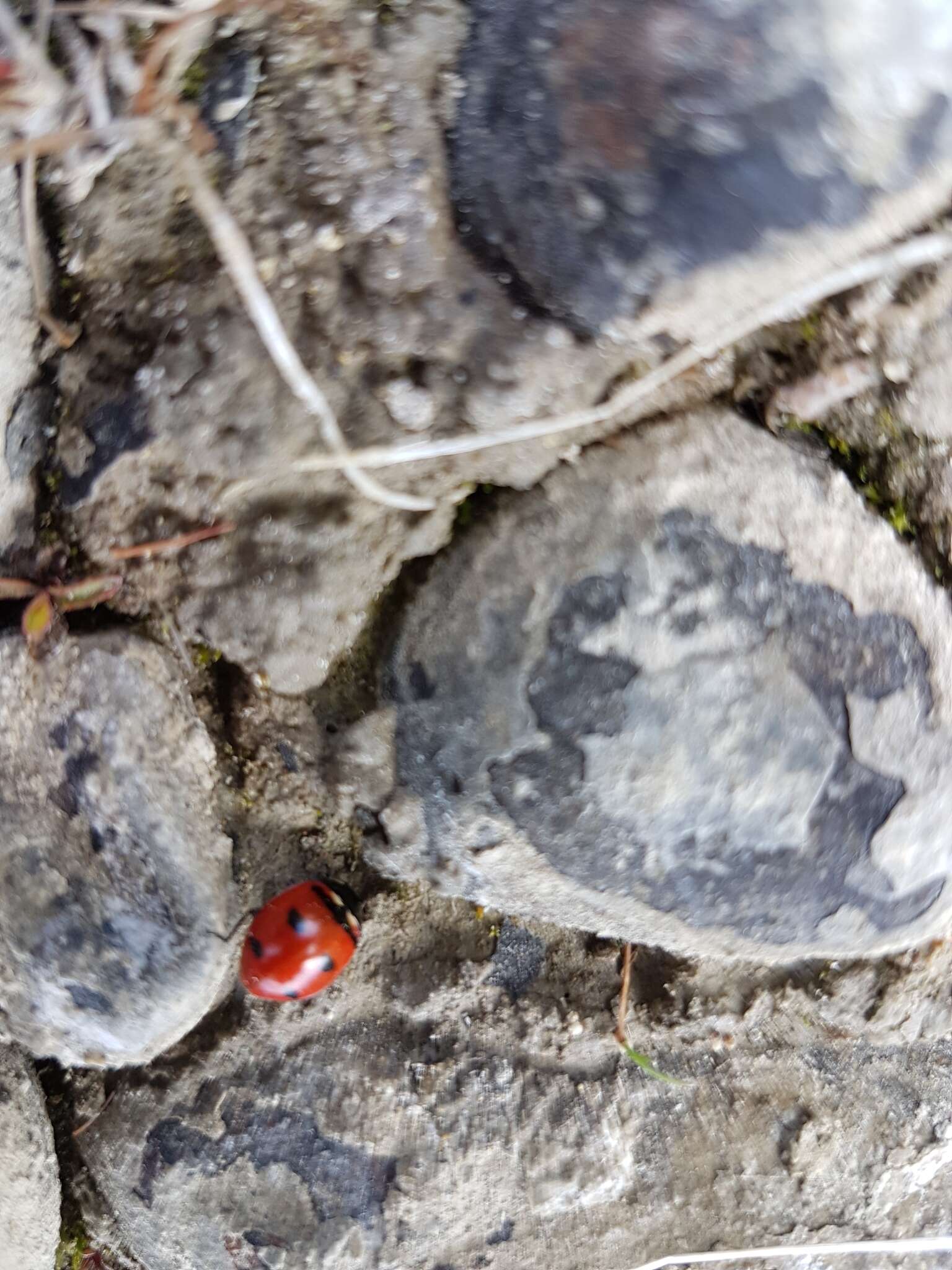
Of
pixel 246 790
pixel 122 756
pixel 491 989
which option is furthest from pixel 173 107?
pixel 491 989

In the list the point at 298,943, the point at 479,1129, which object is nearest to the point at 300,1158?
the point at 479,1129

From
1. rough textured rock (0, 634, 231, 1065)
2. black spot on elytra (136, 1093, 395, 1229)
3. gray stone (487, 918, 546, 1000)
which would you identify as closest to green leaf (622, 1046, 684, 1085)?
gray stone (487, 918, 546, 1000)

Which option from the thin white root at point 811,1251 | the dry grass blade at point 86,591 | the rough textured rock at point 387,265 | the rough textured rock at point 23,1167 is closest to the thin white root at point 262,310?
the rough textured rock at point 387,265

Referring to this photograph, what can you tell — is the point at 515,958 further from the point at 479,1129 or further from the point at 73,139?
the point at 73,139

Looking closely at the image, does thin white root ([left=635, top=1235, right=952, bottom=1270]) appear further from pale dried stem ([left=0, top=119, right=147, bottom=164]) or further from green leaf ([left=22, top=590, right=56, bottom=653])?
pale dried stem ([left=0, top=119, right=147, bottom=164])

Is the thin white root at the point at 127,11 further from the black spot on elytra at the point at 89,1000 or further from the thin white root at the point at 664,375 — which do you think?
the black spot on elytra at the point at 89,1000

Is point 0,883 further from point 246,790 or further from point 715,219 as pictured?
point 715,219
